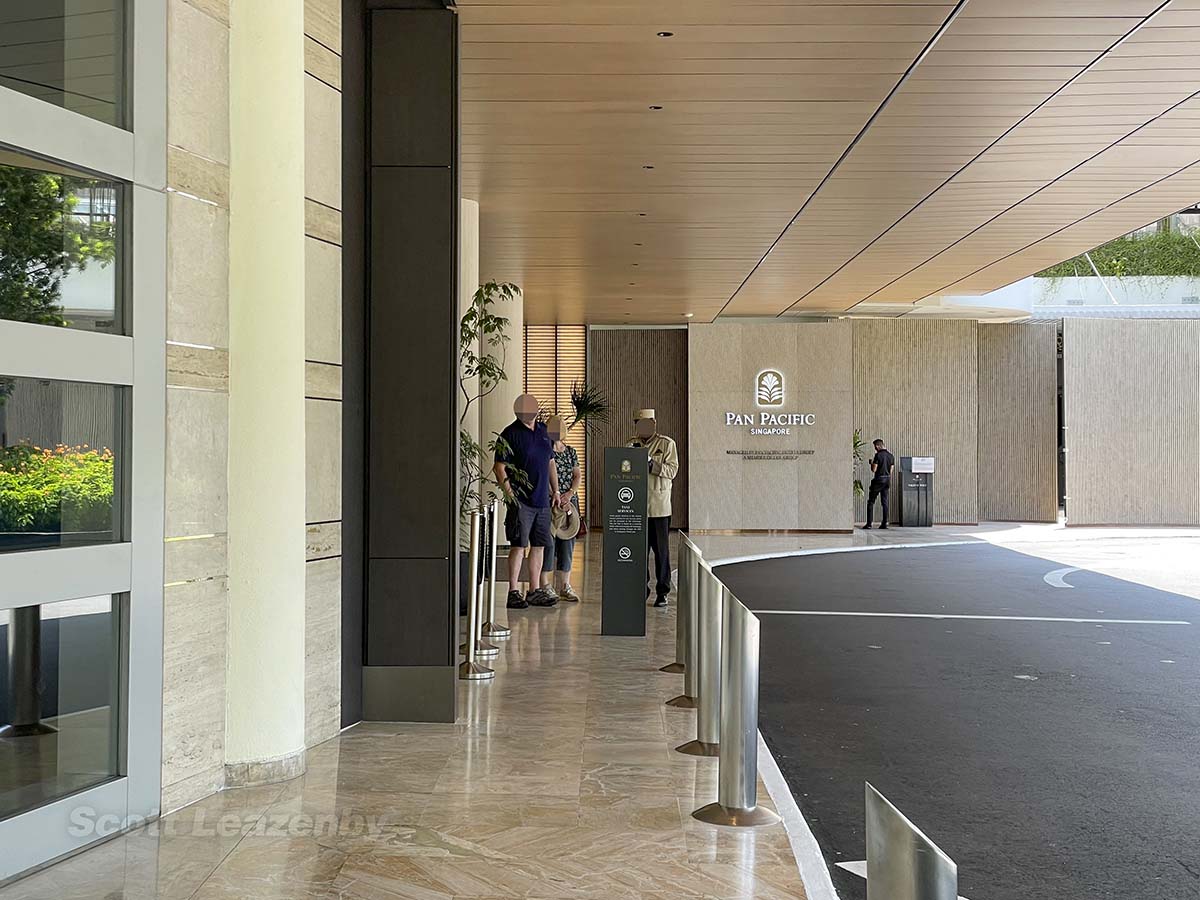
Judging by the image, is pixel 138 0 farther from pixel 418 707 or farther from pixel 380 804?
pixel 418 707

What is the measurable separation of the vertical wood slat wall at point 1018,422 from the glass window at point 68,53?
64.8ft

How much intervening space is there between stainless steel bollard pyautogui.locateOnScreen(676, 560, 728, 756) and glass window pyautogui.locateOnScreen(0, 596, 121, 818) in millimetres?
2253

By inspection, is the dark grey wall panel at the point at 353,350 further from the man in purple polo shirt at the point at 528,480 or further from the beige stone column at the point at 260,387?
the man in purple polo shirt at the point at 528,480

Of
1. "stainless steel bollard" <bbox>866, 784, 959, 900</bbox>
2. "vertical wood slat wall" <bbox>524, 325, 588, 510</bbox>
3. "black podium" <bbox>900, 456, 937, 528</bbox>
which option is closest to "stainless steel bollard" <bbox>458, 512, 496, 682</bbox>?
"stainless steel bollard" <bbox>866, 784, 959, 900</bbox>

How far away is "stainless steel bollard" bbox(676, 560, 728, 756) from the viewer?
16.5ft

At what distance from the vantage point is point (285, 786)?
15.5 ft

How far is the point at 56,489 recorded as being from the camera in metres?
3.82

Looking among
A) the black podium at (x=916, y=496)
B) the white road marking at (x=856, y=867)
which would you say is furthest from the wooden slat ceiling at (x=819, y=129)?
the black podium at (x=916, y=496)

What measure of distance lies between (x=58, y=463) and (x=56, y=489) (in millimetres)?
82

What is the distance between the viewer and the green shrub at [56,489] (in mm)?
3619

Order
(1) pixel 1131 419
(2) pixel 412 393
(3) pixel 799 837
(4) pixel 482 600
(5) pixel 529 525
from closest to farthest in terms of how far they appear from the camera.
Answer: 1. (3) pixel 799 837
2. (2) pixel 412 393
3. (4) pixel 482 600
4. (5) pixel 529 525
5. (1) pixel 1131 419

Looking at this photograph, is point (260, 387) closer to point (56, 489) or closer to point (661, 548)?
point (56, 489)

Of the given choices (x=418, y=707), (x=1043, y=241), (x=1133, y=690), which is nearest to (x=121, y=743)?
(x=418, y=707)

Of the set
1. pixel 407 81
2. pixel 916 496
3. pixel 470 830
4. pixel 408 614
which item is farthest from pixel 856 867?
pixel 916 496
